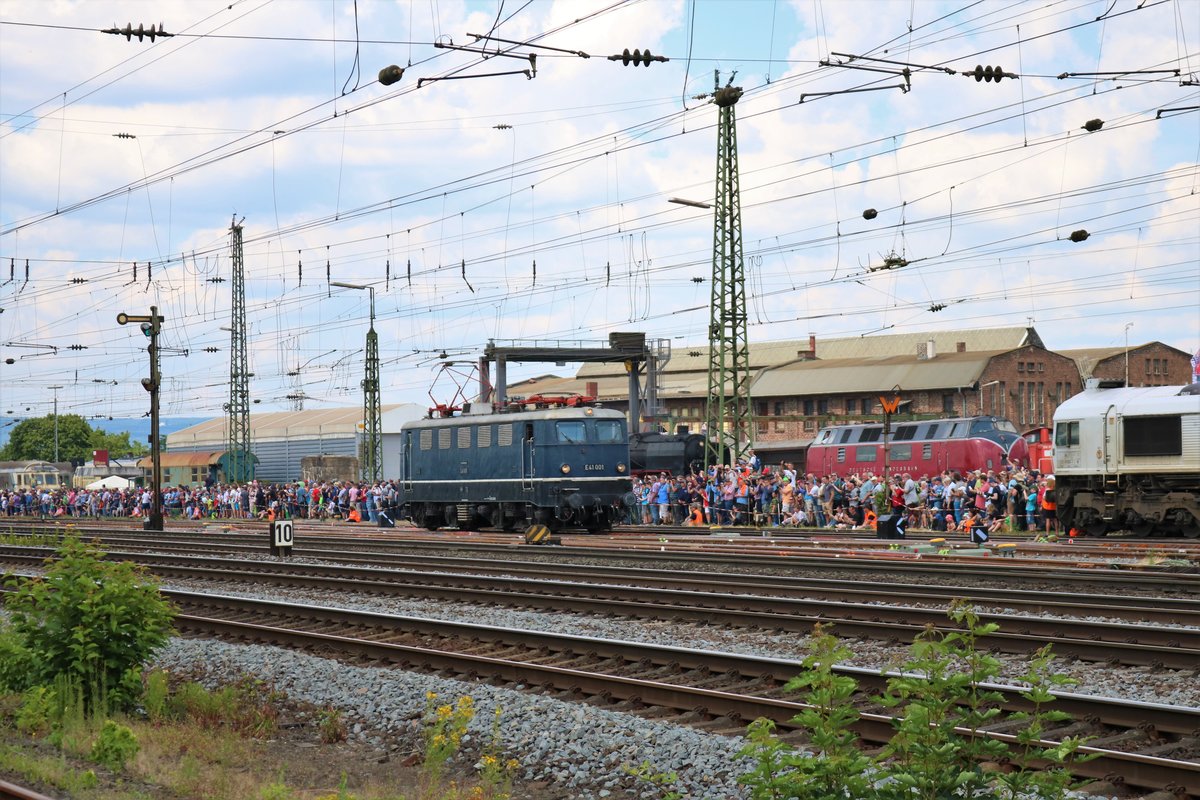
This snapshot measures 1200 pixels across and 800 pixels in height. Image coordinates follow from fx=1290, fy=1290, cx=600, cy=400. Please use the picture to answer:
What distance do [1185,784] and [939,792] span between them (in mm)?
2875

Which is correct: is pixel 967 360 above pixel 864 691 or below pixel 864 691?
above

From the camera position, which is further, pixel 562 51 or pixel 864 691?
pixel 562 51

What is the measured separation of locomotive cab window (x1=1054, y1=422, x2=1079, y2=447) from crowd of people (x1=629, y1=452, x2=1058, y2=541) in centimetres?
98

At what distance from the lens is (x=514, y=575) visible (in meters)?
23.6

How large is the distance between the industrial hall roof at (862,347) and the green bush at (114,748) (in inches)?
3208

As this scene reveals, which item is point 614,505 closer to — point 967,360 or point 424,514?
point 424,514

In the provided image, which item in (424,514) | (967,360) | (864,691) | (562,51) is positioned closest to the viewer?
(864,691)

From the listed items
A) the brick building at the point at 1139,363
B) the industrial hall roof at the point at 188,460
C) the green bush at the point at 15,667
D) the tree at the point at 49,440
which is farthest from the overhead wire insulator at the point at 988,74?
the tree at the point at 49,440

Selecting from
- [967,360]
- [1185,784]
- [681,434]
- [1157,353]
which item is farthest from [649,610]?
[1157,353]

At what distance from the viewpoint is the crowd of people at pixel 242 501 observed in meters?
51.7

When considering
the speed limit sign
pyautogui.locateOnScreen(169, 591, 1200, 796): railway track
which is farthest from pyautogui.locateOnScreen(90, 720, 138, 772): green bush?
the speed limit sign

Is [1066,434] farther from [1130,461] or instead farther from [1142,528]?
[1142,528]

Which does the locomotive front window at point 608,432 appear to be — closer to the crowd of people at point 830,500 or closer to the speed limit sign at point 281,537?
the crowd of people at point 830,500

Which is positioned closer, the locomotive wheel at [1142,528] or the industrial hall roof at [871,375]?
the locomotive wheel at [1142,528]
